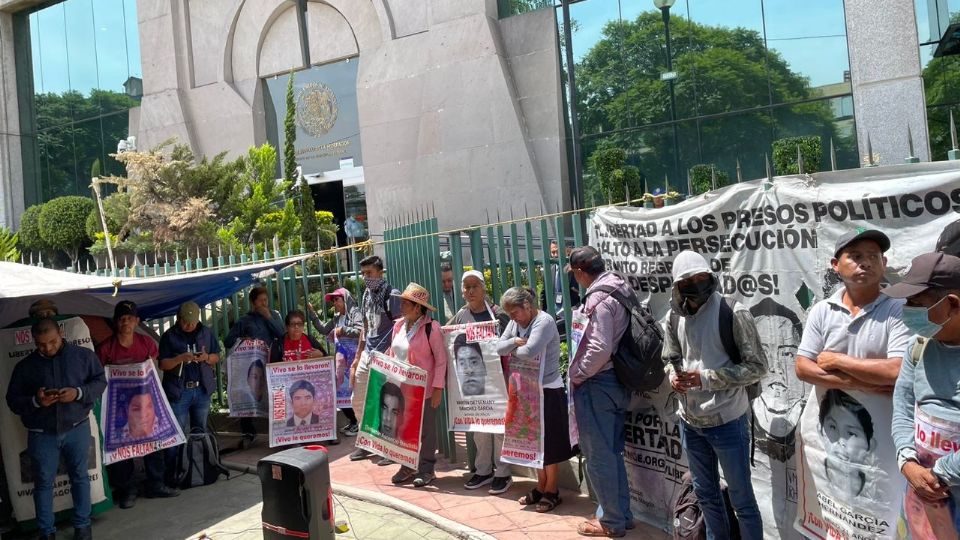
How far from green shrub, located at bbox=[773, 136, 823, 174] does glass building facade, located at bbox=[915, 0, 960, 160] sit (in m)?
2.11

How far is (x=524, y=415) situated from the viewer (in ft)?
18.9

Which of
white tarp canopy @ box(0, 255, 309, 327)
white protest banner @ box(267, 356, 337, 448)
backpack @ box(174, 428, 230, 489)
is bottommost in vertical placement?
backpack @ box(174, 428, 230, 489)

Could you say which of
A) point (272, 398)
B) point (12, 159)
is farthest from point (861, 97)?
point (12, 159)

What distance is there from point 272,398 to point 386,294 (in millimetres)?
1770

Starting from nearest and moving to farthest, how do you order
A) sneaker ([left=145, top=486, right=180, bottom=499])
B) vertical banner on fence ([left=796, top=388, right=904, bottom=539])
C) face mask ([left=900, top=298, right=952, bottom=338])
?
1. face mask ([left=900, top=298, right=952, bottom=338])
2. vertical banner on fence ([left=796, top=388, right=904, bottom=539])
3. sneaker ([left=145, top=486, right=180, bottom=499])

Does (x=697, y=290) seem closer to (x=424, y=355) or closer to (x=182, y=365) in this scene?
(x=424, y=355)

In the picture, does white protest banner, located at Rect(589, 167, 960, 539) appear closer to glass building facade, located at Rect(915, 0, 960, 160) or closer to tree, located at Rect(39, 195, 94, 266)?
glass building facade, located at Rect(915, 0, 960, 160)

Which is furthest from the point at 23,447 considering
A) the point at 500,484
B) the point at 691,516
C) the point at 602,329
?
the point at 691,516

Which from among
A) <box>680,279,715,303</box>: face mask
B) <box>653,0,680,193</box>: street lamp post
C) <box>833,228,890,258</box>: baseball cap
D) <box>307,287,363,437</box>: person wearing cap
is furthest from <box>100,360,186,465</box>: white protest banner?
<box>653,0,680,193</box>: street lamp post

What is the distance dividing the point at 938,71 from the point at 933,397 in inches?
580

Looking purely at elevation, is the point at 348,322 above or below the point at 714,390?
above

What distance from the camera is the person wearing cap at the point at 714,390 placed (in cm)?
401

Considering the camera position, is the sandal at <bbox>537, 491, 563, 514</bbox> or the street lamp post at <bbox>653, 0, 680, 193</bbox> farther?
the street lamp post at <bbox>653, 0, 680, 193</bbox>

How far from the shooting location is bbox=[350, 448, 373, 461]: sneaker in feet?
24.9
